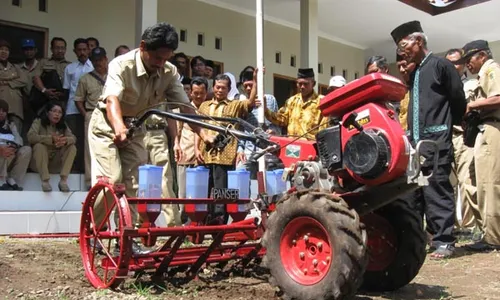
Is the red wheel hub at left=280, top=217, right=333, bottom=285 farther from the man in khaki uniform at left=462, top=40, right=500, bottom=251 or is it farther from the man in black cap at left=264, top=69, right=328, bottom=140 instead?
the man in black cap at left=264, top=69, right=328, bottom=140

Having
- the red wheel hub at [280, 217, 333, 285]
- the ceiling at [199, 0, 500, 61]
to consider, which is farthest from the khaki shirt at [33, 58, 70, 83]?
the red wheel hub at [280, 217, 333, 285]

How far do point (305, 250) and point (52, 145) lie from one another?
5.37 metres

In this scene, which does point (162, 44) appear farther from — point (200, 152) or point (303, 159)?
point (200, 152)

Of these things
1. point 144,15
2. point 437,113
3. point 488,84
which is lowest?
point 437,113

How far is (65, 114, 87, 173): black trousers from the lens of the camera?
8.75 m

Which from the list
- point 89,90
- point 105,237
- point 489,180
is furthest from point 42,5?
point 489,180

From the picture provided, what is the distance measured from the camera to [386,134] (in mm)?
3752

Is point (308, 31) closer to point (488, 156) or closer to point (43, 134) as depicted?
point (43, 134)

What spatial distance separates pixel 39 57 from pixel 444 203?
7122 mm

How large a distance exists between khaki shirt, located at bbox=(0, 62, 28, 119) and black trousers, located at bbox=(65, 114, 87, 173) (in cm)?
69

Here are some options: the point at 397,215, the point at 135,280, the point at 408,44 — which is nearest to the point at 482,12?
the point at 408,44

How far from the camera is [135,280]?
174 inches

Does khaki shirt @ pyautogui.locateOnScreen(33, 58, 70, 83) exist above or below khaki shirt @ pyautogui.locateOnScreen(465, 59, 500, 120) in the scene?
above

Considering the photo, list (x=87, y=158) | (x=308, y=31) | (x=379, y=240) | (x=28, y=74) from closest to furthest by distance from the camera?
(x=379, y=240)
(x=87, y=158)
(x=28, y=74)
(x=308, y=31)
